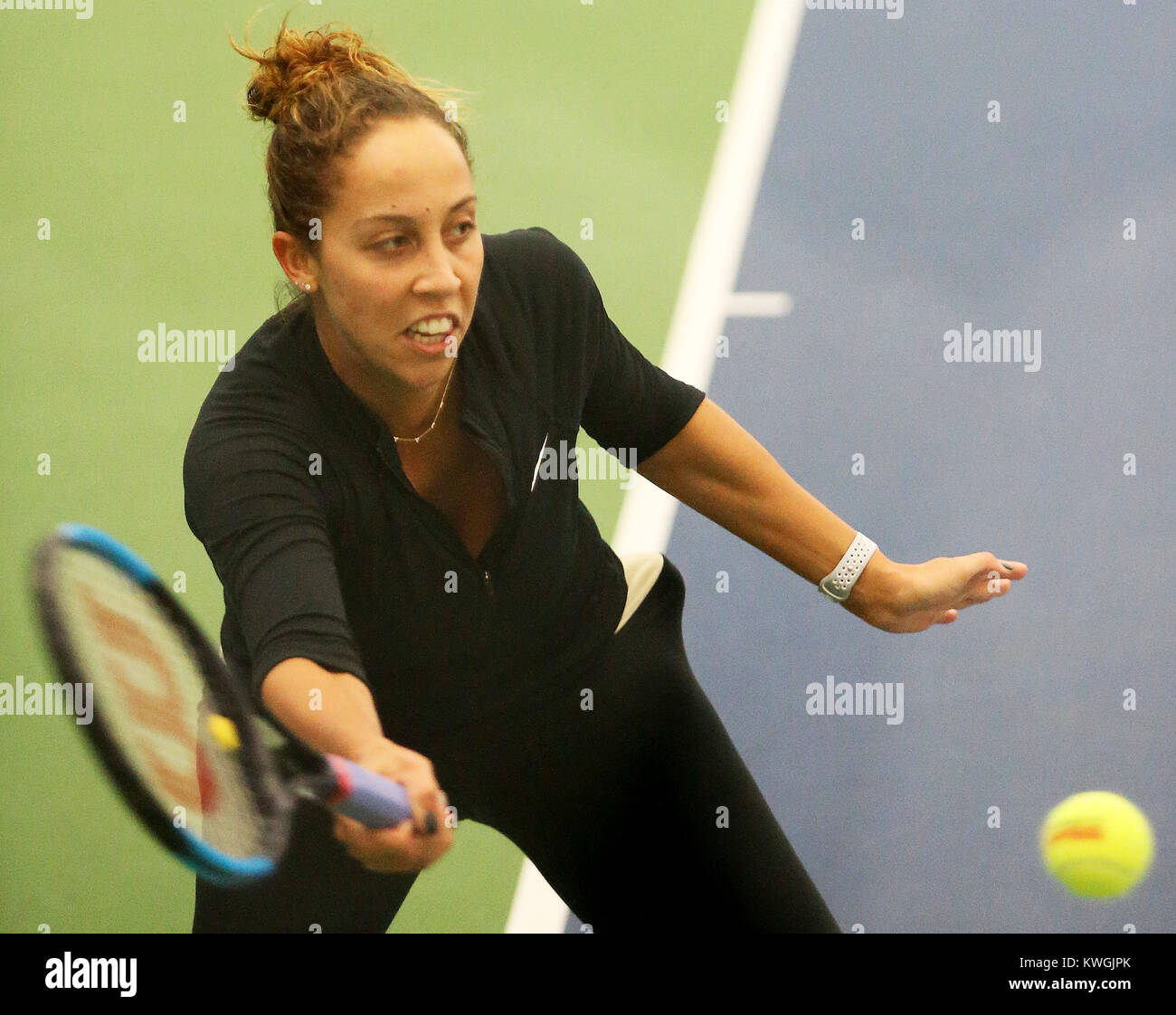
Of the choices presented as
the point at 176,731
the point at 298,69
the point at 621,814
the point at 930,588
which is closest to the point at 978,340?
the point at 930,588

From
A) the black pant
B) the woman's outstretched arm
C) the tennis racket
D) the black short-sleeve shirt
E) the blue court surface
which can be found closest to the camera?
the tennis racket

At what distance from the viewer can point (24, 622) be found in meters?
2.32

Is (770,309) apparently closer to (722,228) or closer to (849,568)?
(722,228)

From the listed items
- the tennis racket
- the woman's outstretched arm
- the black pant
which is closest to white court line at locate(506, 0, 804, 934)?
the woman's outstretched arm

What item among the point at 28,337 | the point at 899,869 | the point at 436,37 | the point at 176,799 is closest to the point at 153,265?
the point at 28,337

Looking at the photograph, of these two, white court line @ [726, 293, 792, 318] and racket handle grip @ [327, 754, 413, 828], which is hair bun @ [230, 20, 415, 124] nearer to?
racket handle grip @ [327, 754, 413, 828]

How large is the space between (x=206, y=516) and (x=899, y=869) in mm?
1512

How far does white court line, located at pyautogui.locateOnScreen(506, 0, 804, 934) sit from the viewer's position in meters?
2.41

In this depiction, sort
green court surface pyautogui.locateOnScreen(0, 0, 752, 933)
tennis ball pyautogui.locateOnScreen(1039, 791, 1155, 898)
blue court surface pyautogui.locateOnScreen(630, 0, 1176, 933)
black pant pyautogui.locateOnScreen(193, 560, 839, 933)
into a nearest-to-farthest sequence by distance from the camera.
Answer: black pant pyautogui.locateOnScreen(193, 560, 839, 933)
tennis ball pyautogui.locateOnScreen(1039, 791, 1155, 898)
green court surface pyautogui.locateOnScreen(0, 0, 752, 933)
blue court surface pyautogui.locateOnScreen(630, 0, 1176, 933)

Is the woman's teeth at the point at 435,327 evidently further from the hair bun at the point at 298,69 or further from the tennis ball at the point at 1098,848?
the tennis ball at the point at 1098,848

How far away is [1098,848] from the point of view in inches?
75.7

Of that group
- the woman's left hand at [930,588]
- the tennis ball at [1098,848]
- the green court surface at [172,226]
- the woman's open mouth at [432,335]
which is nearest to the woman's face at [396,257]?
the woman's open mouth at [432,335]

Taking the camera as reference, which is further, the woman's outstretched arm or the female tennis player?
the woman's outstretched arm
